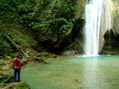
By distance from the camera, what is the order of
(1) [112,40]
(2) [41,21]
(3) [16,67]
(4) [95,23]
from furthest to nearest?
(4) [95,23] < (1) [112,40] < (2) [41,21] < (3) [16,67]

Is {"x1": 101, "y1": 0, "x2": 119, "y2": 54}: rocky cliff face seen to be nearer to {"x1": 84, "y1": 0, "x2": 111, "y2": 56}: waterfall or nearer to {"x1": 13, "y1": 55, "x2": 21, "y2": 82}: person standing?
{"x1": 84, "y1": 0, "x2": 111, "y2": 56}: waterfall

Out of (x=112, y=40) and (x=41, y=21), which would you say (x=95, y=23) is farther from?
(x=41, y=21)

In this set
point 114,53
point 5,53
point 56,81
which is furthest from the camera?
point 114,53

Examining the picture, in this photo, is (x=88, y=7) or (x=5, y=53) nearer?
(x=5, y=53)

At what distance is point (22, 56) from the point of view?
12.2 m

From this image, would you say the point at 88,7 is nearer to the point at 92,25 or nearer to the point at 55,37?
the point at 92,25

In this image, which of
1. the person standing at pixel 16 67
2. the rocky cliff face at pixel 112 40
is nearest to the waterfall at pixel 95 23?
the rocky cliff face at pixel 112 40

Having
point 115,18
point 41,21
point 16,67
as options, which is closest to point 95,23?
point 115,18

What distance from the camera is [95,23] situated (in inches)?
735

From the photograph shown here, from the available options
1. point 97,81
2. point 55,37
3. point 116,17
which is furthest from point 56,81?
point 116,17

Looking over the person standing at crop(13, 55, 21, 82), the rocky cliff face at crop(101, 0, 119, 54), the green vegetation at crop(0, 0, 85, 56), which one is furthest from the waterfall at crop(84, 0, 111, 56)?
the person standing at crop(13, 55, 21, 82)

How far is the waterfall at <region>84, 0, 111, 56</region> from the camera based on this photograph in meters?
18.2

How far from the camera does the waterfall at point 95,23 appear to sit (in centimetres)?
1822

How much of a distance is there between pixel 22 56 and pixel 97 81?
7.16 metres
